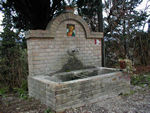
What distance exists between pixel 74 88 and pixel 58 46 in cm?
191

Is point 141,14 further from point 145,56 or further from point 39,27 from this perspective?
point 39,27

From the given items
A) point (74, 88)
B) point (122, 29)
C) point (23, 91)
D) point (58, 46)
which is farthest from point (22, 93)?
point (122, 29)

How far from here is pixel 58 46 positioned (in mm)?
4938

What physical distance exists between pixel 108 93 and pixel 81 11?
17.8 ft

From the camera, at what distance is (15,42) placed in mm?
5824

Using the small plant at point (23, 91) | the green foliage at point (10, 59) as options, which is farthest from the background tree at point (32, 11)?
the small plant at point (23, 91)

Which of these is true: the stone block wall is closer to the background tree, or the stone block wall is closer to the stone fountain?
the stone fountain

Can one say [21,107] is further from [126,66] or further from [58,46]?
[126,66]

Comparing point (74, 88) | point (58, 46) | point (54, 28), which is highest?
point (54, 28)

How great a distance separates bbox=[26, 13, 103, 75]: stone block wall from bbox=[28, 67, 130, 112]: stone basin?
1.51ft

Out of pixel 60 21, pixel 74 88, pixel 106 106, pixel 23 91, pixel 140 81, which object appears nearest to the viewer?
pixel 74 88

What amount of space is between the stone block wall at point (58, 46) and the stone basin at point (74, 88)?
460 mm

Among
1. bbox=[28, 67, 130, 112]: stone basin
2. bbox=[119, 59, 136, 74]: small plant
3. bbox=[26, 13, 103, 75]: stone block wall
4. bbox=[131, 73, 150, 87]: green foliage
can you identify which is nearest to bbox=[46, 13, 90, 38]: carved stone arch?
bbox=[26, 13, 103, 75]: stone block wall

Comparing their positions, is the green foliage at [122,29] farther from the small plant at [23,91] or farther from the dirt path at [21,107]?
the dirt path at [21,107]
